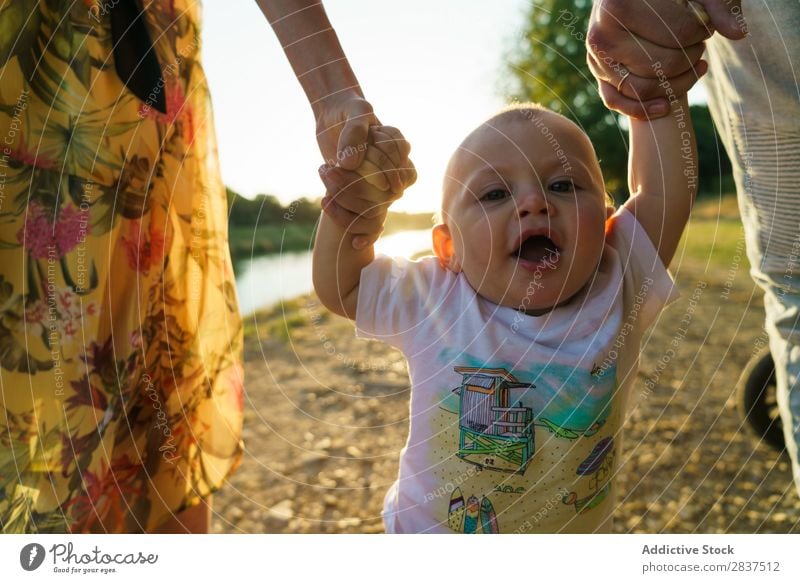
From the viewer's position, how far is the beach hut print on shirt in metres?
0.71

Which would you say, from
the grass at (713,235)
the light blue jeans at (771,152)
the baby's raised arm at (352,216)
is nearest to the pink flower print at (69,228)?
the baby's raised arm at (352,216)

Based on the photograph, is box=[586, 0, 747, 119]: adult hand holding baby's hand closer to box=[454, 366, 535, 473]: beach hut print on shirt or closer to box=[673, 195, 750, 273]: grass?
box=[454, 366, 535, 473]: beach hut print on shirt

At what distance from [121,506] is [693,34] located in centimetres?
75

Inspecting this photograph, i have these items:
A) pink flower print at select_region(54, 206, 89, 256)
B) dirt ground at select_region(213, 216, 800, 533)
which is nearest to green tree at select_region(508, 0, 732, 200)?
dirt ground at select_region(213, 216, 800, 533)

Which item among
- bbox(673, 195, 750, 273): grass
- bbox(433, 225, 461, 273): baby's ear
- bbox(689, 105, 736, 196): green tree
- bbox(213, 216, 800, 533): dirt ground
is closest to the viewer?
bbox(433, 225, 461, 273): baby's ear

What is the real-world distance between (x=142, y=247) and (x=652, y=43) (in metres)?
0.54

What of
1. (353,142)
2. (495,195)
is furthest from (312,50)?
(495,195)

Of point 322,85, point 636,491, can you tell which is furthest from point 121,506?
point 636,491

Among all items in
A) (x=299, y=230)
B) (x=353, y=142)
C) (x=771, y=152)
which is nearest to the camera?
(x=353, y=142)

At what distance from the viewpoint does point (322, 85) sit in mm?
674

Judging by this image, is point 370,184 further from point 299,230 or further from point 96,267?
point 299,230

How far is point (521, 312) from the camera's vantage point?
71 centimetres

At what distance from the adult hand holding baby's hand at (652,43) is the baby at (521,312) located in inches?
1.1

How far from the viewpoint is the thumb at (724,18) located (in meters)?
0.66
